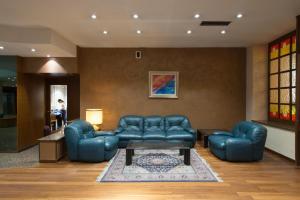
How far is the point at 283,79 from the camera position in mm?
6383

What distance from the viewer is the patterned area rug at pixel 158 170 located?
432cm

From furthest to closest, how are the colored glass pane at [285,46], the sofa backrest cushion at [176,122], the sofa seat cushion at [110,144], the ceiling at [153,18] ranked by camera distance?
1. the sofa backrest cushion at [176,122]
2. the colored glass pane at [285,46]
3. the sofa seat cushion at [110,144]
4. the ceiling at [153,18]

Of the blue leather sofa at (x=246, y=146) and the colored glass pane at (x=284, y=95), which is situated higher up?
the colored glass pane at (x=284, y=95)

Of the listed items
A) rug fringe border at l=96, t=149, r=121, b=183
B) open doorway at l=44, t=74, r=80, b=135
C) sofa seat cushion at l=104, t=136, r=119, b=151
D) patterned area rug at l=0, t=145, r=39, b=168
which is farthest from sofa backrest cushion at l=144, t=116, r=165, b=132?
open doorway at l=44, t=74, r=80, b=135

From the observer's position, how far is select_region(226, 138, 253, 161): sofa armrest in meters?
5.37

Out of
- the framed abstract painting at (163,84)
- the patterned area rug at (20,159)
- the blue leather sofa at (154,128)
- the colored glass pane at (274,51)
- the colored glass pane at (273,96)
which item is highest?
the colored glass pane at (274,51)

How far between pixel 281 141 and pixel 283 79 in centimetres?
163

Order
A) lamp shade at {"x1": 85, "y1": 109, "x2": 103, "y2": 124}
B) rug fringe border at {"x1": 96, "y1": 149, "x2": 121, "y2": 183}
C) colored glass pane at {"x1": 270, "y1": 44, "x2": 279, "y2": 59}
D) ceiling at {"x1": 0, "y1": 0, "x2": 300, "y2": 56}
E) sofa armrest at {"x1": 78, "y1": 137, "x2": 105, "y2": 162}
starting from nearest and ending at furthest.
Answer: ceiling at {"x1": 0, "y1": 0, "x2": 300, "y2": 56}, rug fringe border at {"x1": 96, "y1": 149, "x2": 121, "y2": 183}, sofa armrest at {"x1": 78, "y1": 137, "x2": 105, "y2": 162}, colored glass pane at {"x1": 270, "y1": 44, "x2": 279, "y2": 59}, lamp shade at {"x1": 85, "y1": 109, "x2": 103, "y2": 124}

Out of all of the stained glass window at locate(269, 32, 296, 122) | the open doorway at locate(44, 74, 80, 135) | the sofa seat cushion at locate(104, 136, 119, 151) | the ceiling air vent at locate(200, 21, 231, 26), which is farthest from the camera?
the open doorway at locate(44, 74, 80, 135)

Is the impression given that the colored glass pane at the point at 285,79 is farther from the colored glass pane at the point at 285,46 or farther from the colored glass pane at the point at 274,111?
the colored glass pane at the point at 274,111

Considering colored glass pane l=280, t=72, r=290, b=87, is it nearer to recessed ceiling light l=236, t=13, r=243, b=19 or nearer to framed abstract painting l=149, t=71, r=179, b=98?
recessed ceiling light l=236, t=13, r=243, b=19

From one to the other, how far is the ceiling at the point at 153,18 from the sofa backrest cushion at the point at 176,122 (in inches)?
86.6

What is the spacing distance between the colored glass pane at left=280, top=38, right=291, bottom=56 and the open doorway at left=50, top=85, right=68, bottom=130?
823 cm

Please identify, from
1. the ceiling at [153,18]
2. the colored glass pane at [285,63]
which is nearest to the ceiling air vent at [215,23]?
the ceiling at [153,18]
